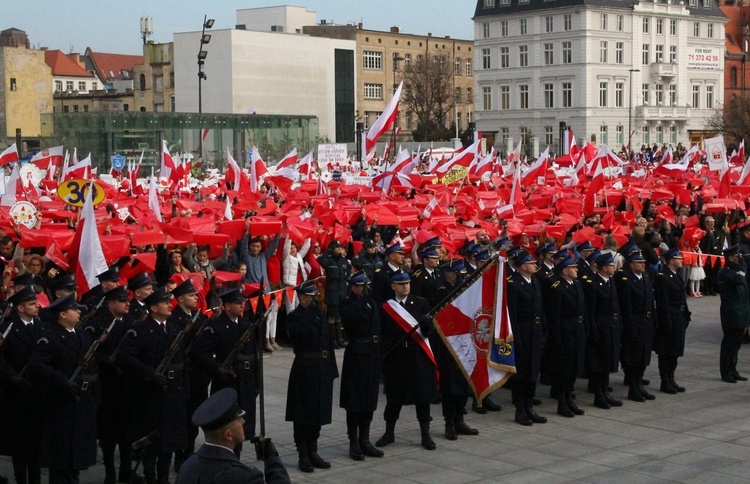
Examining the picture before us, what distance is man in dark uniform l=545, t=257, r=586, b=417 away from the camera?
470 inches

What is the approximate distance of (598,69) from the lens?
88.7 m

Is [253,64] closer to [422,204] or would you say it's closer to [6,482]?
[422,204]

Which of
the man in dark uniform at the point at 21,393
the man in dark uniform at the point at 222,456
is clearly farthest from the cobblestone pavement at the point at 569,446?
the man in dark uniform at the point at 222,456

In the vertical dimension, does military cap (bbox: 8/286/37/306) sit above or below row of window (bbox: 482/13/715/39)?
below

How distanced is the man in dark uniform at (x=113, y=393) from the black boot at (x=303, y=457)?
1380 mm

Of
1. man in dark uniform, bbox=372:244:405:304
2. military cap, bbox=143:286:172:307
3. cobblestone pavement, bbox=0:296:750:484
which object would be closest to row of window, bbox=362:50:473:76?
cobblestone pavement, bbox=0:296:750:484

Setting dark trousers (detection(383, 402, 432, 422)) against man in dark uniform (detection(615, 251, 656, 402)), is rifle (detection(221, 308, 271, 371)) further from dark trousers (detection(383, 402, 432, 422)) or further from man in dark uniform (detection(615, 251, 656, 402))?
→ man in dark uniform (detection(615, 251, 656, 402))

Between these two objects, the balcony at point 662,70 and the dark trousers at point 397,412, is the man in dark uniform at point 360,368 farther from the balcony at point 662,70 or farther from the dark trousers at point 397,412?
the balcony at point 662,70

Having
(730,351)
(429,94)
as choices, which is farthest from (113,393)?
(429,94)

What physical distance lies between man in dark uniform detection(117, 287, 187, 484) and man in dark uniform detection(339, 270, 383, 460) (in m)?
1.58

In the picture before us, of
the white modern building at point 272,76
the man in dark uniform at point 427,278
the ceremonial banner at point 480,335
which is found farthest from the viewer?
the white modern building at point 272,76

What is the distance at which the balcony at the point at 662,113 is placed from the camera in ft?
295

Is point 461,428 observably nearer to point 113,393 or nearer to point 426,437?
point 426,437

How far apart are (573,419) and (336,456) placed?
2687mm
